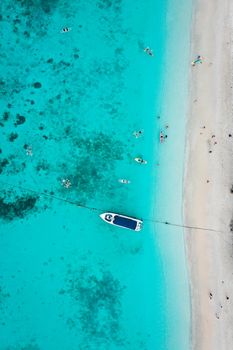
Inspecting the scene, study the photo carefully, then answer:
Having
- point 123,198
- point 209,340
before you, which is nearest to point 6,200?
point 123,198

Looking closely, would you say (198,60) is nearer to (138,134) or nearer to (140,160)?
(138,134)

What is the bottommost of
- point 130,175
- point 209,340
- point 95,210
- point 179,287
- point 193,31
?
point 209,340

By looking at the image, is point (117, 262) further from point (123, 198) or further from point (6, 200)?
point (6, 200)

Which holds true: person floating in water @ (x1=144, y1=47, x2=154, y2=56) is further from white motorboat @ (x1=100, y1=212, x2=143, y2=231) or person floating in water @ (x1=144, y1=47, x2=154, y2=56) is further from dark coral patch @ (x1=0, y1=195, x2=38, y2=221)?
dark coral patch @ (x1=0, y1=195, x2=38, y2=221)

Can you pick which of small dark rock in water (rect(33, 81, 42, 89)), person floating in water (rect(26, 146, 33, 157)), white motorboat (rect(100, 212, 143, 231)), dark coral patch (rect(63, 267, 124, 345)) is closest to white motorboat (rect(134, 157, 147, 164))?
white motorboat (rect(100, 212, 143, 231))

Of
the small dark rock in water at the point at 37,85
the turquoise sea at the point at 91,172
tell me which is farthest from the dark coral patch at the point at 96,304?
the small dark rock in water at the point at 37,85

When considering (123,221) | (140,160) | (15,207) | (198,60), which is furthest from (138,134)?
(15,207)
